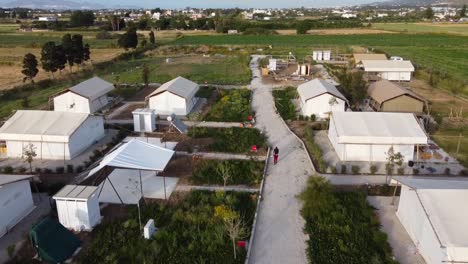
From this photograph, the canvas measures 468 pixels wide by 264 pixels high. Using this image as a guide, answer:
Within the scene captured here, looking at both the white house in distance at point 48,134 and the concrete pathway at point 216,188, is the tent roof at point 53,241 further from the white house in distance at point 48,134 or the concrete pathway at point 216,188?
the white house in distance at point 48,134

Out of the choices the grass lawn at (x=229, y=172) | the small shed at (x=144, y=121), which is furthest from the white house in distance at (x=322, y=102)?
the small shed at (x=144, y=121)

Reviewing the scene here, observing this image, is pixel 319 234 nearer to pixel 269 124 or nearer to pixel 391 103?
pixel 269 124

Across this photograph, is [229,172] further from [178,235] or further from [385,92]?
[385,92]

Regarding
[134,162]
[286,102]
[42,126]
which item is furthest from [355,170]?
[42,126]

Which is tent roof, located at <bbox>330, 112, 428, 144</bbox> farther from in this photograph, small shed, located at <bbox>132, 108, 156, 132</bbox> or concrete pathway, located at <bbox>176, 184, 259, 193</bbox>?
small shed, located at <bbox>132, 108, 156, 132</bbox>

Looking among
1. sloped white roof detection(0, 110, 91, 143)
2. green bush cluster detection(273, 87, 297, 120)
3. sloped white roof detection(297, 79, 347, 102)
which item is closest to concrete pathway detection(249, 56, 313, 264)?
green bush cluster detection(273, 87, 297, 120)

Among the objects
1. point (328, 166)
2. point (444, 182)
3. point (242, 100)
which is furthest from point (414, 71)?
point (444, 182)
